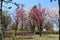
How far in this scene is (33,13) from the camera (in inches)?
235

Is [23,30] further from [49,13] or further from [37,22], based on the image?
[49,13]

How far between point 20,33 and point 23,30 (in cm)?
14

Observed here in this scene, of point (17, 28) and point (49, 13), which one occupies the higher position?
point (49, 13)

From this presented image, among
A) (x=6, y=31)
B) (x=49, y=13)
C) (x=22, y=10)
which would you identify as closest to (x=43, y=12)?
(x=49, y=13)

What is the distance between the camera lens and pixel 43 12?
5.82 m

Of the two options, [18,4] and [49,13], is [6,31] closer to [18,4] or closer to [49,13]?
[18,4]

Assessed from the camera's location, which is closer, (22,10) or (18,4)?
(18,4)

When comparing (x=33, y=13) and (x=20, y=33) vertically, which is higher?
(x=33, y=13)

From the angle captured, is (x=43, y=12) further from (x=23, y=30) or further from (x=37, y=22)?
(x=23, y=30)

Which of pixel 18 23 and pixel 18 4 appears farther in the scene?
pixel 18 23

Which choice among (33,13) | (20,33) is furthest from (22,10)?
(20,33)

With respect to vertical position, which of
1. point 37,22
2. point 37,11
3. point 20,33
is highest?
point 37,11

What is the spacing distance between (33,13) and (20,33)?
0.80 metres

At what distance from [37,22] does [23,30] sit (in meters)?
0.55
